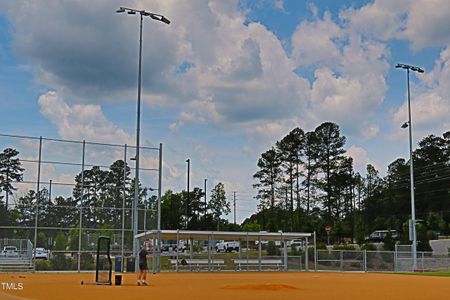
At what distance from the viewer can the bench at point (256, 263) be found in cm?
5219

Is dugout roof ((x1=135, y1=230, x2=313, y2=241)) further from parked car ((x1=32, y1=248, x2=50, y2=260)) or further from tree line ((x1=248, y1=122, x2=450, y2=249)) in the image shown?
tree line ((x1=248, y1=122, x2=450, y2=249))

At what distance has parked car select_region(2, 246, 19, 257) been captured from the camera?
44625 mm

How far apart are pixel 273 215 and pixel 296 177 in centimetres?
725

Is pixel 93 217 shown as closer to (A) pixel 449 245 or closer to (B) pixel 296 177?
(A) pixel 449 245

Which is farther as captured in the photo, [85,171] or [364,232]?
[364,232]

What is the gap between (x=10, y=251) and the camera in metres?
44.8

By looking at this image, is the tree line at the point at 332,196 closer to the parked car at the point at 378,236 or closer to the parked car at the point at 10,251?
the parked car at the point at 378,236

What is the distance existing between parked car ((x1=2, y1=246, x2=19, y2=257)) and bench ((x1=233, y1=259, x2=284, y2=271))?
17.4 m

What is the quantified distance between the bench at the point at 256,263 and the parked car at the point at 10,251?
1741 centimetres

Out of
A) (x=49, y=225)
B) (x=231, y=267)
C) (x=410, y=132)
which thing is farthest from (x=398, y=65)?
(x=49, y=225)

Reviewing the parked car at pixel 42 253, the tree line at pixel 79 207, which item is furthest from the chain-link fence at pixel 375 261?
the parked car at pixel 42 253

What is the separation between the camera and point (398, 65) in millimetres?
54875

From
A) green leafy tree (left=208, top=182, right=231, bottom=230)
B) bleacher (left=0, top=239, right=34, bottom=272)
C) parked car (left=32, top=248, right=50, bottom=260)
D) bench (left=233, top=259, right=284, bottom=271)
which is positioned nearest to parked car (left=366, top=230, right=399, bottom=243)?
green leafy tree (left=208, top=182, right=231, bottom=230)

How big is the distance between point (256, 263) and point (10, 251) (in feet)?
64.5
